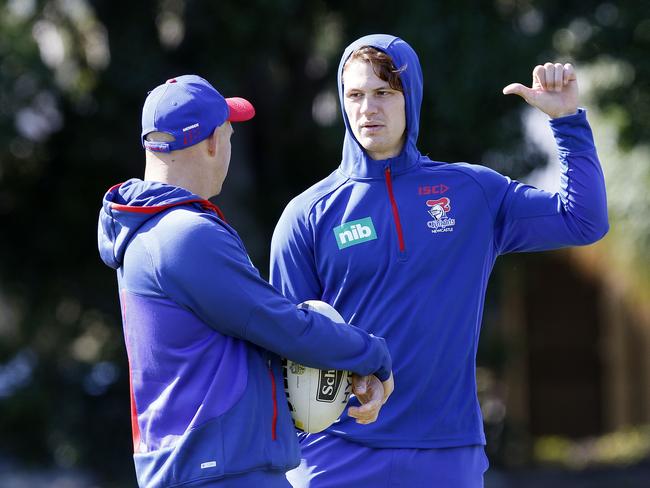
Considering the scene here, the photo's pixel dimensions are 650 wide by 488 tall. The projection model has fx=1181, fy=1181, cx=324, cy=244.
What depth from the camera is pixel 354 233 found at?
3.88m

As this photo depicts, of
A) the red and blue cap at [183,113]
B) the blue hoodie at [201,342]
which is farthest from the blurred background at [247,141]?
the blue hoodie at [201,342]

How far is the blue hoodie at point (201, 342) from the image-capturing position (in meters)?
3.12

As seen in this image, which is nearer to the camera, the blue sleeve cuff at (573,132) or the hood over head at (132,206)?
the hood over head at (132,206)

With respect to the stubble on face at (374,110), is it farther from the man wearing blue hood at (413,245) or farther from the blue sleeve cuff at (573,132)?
the blue sleeve cuff at (573,132)

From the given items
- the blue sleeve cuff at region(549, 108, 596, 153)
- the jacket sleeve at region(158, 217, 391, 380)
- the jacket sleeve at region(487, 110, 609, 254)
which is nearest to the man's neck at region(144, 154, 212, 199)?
the jacket sleeve at region(158, 217, 391, 380)

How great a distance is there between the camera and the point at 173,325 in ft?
10.3

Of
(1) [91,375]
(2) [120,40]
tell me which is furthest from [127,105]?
(1) [91,375]

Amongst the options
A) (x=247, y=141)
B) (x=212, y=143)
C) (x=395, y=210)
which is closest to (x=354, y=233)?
(x=395, y=210)

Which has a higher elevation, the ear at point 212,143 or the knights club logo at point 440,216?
the ear at point 212,143

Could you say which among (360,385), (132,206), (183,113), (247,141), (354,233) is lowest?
(360,385)

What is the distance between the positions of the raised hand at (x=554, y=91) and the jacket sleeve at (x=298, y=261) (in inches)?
31.8

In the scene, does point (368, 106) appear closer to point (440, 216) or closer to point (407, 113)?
point (407, 113)

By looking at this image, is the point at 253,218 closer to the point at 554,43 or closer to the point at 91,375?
the point at 91,375

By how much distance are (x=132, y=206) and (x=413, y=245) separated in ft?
3.27
